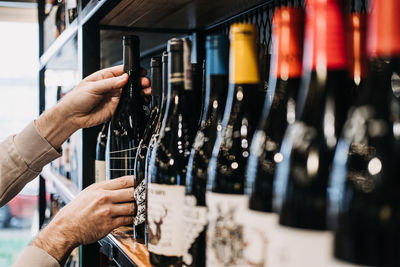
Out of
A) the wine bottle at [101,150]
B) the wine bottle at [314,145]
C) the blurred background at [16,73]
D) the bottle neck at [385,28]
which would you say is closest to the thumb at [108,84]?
the wine bottle at [101,150]

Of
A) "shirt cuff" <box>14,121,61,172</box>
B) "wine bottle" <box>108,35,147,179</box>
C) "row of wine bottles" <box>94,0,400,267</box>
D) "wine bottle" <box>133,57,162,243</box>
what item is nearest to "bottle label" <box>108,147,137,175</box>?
"wine bottle" <box>108,35,147,179</box>

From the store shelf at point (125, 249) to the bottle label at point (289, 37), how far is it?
1.31ft

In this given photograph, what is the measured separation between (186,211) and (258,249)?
16 cm

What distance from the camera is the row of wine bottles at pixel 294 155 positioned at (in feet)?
1.19

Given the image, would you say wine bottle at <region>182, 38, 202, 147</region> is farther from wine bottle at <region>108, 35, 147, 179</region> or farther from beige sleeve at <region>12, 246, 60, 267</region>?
beige sleeve at <region>12, 246, 60, 267</region>

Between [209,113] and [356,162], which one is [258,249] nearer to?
[356,162]

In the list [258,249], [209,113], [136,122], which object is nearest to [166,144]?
[209,113]

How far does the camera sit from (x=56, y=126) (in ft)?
4.73

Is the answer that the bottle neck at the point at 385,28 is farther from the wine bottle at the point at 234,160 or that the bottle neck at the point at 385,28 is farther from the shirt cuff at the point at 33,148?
the shirt cuff at the point at 33,148

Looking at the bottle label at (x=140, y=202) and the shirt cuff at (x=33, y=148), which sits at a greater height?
the shirt cuff at (x=33, y=148)

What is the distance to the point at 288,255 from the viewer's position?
15.1 inches

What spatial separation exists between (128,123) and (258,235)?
2.43 feet

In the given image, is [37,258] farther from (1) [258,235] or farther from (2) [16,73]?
(2) [16,73]

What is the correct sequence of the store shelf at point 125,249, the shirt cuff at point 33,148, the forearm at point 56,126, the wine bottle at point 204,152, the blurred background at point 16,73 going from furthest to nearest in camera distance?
the blurred background at point 16,73
the shirt cuff at point 33,148
the forearm at point 56,126
the store shelf at point 125,249
the wine bottle at point 204,152
